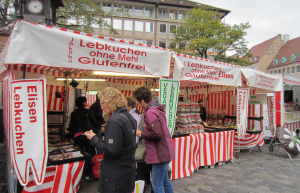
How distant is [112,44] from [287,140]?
20.2ft

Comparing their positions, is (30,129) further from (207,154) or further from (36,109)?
(207,154)

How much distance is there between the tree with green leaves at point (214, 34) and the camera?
1938 centimetres

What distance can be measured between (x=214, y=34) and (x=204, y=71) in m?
17.5

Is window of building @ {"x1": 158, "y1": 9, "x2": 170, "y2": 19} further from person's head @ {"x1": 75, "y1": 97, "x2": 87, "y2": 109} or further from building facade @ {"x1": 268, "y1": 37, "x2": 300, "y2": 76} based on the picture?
person's head @ {"x1": 75, "y1": 97, "x2": 87, "y2": 109}

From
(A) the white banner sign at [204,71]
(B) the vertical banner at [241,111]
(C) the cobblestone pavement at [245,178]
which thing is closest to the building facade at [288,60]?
(C) the cobblestone pavement at [245,178]

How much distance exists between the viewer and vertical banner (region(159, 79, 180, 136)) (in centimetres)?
373

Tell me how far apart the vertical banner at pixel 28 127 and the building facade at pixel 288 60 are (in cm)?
5160

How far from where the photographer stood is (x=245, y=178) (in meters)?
4.39

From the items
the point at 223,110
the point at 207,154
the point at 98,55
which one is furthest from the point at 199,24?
the point at 98,55

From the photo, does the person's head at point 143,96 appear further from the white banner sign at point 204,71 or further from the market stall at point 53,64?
the white banner sign at point 204,71

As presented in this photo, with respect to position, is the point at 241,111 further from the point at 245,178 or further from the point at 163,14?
the point at 163,14

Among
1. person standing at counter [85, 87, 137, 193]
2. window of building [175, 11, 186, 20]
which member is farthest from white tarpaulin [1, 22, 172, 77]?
window of building [175, 11, 186, 20]

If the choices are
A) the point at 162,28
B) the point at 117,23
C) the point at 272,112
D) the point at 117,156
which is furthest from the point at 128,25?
the point at 117,156

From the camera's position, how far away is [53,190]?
2.92 m
